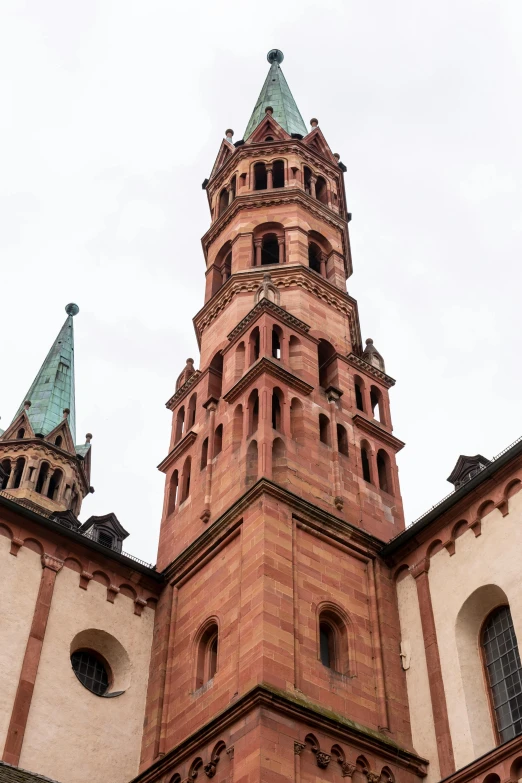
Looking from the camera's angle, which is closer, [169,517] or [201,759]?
[201,759]

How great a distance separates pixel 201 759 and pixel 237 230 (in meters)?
23.1

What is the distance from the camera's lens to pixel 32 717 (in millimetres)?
24625

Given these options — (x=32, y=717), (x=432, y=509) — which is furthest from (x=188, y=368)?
(x=32, y=717)

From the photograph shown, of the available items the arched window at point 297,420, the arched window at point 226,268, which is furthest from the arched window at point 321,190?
the arched window at point 297,420

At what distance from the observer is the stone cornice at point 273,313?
3297 centimetres

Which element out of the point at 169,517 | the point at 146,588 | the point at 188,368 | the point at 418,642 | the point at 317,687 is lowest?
the point at 317,687

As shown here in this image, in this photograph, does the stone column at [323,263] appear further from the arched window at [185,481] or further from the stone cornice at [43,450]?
the stone cornice at [43,450]

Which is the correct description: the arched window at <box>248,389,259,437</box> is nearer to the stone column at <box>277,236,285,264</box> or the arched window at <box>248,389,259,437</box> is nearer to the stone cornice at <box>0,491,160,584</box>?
the stone cornice at <box>0,491,160,584</box>

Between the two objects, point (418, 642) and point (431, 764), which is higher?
point (418, 642)

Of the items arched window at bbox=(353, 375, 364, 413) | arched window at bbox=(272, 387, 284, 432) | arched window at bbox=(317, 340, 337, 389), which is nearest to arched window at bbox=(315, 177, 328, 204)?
arched window at bbox=(317, 340, 337, 389)

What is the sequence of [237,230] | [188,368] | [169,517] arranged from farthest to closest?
[237,230] < [188,368] < [169,517]

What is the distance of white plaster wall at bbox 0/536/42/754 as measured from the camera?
24.6 metres

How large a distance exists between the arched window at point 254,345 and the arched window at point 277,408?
2.06 m

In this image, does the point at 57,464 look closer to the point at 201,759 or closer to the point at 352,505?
the point at 352,505
